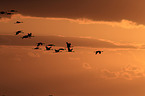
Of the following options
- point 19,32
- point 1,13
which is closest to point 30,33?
point 19,32

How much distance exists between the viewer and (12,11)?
351ft

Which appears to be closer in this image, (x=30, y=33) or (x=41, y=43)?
(x=30, y=33)

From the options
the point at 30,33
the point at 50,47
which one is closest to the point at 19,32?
the point at 30,33

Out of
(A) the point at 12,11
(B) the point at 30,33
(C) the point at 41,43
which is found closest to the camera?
(A) the point at 12,11

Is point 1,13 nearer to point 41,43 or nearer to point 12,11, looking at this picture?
point 12,11

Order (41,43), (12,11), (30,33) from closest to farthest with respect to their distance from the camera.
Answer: (12,11)
(30,33)
(41,43)

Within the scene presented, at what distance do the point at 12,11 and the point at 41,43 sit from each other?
20.1m

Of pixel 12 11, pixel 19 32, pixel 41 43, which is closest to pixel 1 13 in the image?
pixel 12 11

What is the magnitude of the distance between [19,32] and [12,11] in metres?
10.5

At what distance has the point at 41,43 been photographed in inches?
4845

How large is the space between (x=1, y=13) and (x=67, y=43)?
24661mm

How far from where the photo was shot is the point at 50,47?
125062 millimetres

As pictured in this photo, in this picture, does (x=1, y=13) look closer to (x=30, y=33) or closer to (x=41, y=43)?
(x=30, y=33)

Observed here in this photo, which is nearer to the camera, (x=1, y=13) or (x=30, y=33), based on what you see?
(x=1, y=13)
